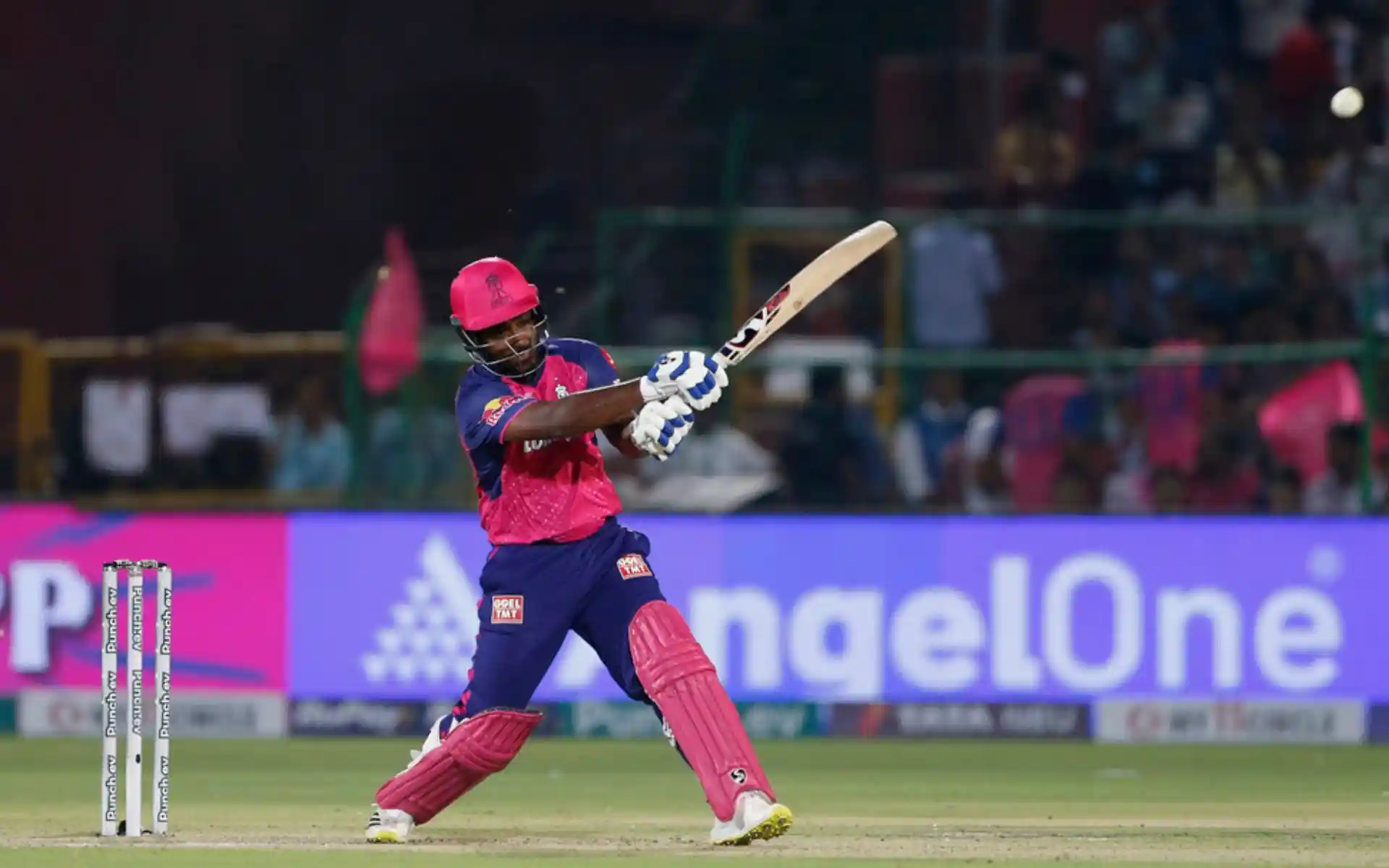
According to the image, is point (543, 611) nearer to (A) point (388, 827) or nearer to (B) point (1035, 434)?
(A) point (388, 827)

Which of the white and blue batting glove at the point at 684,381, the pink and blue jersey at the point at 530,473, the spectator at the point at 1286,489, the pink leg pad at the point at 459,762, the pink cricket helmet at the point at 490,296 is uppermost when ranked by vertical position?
the pink cricket helmet at the point at 490,296

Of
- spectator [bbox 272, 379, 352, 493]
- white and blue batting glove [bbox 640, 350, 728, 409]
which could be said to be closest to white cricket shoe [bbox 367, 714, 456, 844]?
white and blue batting glove [bbox 640, 350, 728, 409]

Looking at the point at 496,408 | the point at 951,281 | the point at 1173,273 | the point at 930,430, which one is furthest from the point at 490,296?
the point at 1173,273

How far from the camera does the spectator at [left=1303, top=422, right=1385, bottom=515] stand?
11367mm

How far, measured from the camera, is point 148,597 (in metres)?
11.2

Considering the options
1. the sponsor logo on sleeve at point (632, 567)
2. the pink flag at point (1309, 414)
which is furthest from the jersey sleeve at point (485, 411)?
the pink flag at point (1309, 414)

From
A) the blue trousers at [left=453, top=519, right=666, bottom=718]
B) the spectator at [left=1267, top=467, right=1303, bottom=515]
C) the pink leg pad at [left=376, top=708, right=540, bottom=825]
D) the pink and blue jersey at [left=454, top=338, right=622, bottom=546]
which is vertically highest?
the spectator at [left=1267, top=467, right=1303, bottom=515]

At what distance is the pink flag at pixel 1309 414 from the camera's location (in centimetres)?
1156

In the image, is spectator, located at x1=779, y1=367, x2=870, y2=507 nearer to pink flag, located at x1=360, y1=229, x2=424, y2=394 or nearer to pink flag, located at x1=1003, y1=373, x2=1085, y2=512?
pink flag, located at x1=1003, y1=373, x2=1085, y2=512

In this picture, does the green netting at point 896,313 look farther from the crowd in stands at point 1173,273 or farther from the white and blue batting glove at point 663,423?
the white and blue batting glove at point 663,423

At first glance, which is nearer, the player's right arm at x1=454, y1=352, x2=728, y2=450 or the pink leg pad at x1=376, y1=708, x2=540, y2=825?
the player's right arm at x1=454, y1=352, x2=728, y2=450

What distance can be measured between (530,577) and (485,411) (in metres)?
0.49

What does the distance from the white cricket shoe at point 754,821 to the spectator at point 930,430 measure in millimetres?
5666

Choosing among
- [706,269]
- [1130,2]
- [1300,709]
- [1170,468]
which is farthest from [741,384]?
[1130,2]
